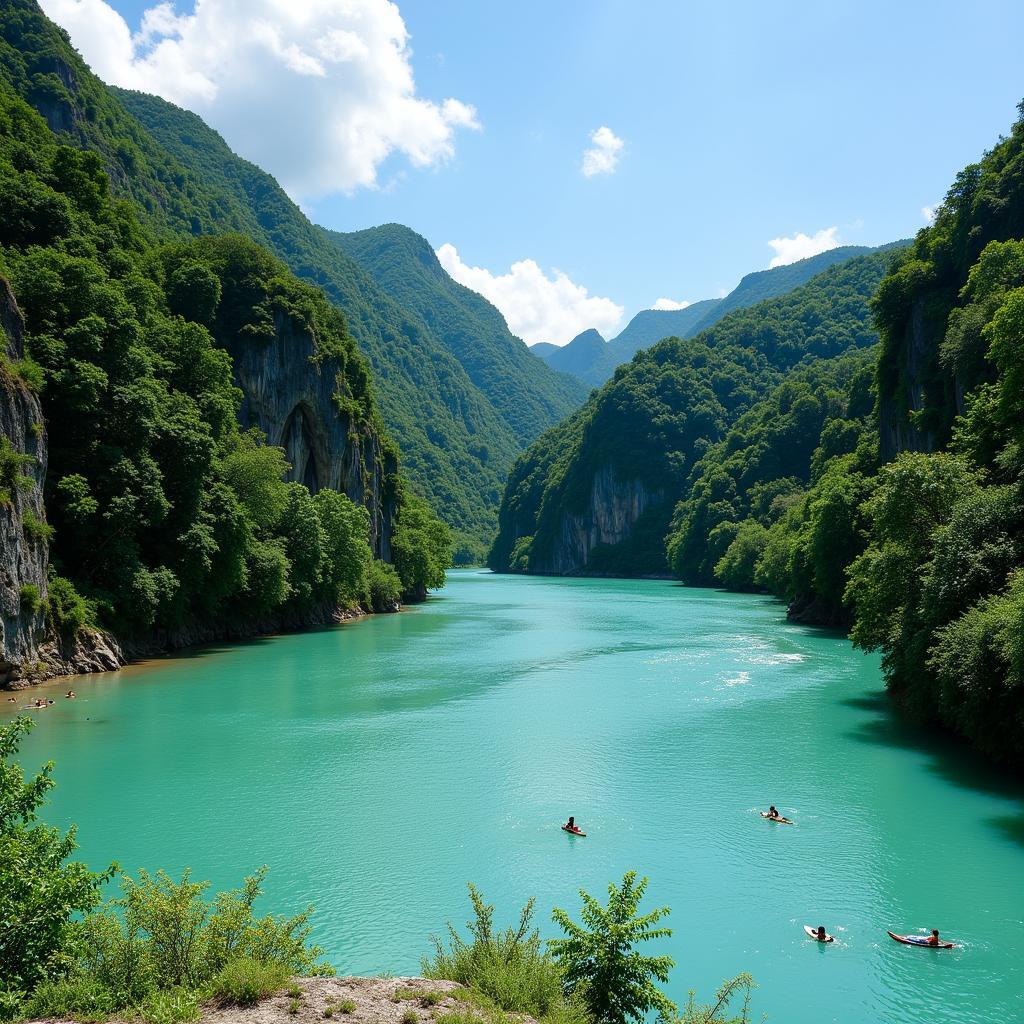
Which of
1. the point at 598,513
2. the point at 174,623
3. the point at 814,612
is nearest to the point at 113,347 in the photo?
the point at 174,623

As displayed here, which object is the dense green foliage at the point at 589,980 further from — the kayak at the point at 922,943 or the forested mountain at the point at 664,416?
the forested mountain at the point at 664,416

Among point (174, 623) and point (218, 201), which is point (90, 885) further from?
point (218, 201)

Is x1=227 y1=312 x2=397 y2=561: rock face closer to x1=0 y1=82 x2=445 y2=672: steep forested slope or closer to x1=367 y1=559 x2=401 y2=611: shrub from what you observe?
x1=0 y1=82 x2=445 y2=672: steep forested slope

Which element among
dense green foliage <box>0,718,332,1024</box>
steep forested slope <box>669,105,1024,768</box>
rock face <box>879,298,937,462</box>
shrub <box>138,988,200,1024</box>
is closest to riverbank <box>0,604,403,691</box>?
dense green foliage <box>0,718,332,1024</box>

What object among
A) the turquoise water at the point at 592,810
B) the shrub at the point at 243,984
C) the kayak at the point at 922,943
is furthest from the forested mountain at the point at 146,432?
the kayak at the point at 922,943

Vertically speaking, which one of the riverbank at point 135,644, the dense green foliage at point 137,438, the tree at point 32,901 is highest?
the dense green foliage at point 137,438

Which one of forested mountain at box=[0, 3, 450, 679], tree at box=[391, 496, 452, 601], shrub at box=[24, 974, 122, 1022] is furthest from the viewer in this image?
tree at box=[391, 496, 452, 601]

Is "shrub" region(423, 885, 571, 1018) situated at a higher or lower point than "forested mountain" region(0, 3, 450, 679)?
lower
